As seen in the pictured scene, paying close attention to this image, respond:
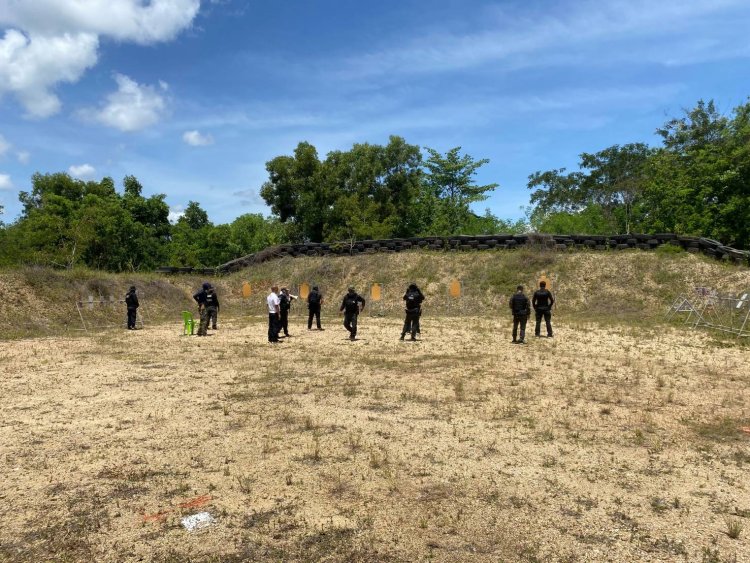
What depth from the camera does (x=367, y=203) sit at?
46.8m

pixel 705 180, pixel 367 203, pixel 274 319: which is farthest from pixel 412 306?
pixel 367 203

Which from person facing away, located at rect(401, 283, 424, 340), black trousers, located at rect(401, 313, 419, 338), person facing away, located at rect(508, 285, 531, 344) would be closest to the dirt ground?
person facing away, located at rect(508, 285, 531, 344)

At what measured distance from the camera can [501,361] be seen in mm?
12359

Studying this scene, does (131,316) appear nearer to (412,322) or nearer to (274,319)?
(274,319)

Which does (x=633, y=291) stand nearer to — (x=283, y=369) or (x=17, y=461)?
(x=283, y=369)

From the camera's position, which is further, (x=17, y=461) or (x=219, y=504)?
(x=17, y=461)

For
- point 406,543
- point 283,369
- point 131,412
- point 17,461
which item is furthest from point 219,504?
point 283,369

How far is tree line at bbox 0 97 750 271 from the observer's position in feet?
112

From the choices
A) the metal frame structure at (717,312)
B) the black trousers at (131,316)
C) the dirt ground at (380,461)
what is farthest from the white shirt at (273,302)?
the metal frame structure at (717,312)

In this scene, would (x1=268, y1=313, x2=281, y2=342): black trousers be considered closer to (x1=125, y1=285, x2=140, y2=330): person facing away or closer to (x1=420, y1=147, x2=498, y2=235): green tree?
(x1=125, y1=285, x2=140, y2=330): person facing away

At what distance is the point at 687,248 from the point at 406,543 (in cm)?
2679

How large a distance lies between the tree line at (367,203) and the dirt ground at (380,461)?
85.5ft

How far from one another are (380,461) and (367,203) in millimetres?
41756

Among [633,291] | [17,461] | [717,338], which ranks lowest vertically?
[17,461]
